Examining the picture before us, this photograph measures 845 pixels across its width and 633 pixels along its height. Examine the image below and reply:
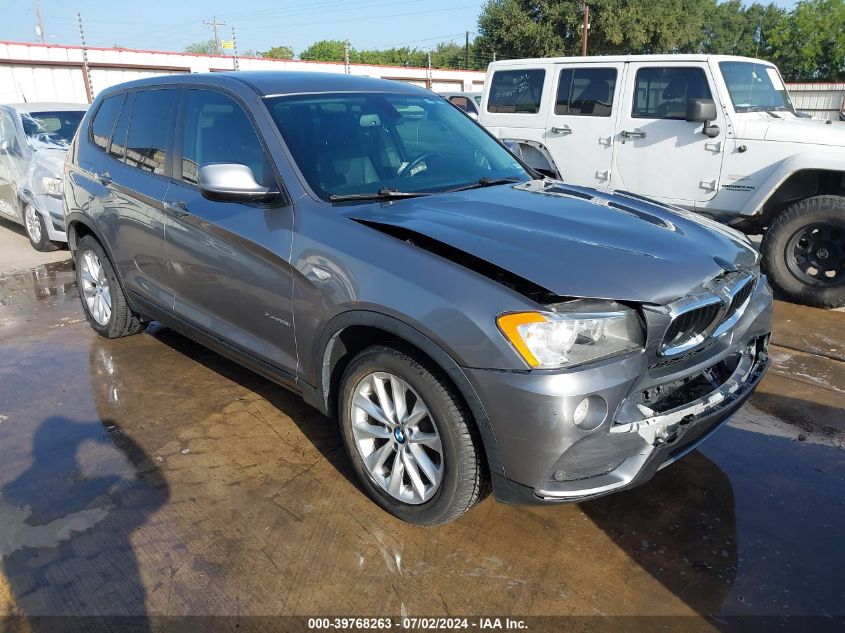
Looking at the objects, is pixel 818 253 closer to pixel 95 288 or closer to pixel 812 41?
pixel 95 288

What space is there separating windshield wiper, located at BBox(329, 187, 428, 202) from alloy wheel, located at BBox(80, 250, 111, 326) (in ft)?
8.27

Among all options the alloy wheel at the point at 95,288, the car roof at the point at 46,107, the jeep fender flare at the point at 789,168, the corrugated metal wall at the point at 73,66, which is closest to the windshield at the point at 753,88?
the jeep fender flare at the point at 789,168

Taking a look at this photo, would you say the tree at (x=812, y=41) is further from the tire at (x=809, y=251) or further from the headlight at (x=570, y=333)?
the headlight at (x=570, y=333)

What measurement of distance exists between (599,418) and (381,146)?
187 cm

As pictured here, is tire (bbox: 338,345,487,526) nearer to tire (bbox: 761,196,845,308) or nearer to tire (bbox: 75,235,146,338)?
tire (bbox: 75,235,146,338)

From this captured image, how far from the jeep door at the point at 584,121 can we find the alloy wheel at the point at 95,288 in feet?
15.2

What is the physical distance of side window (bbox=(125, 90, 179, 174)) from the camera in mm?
3908

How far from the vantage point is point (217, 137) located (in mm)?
3518

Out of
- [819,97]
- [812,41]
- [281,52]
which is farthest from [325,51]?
[819,97]

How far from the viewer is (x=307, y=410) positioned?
12.7ft

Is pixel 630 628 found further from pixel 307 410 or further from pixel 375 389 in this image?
pixel 307 410

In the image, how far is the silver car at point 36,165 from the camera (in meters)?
7.48

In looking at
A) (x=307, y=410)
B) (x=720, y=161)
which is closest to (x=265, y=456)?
(x=307, y=410)

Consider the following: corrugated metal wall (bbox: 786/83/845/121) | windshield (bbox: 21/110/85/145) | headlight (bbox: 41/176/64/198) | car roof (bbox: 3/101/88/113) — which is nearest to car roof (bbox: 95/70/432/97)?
headlight (bbox: 41/176/64/198)
